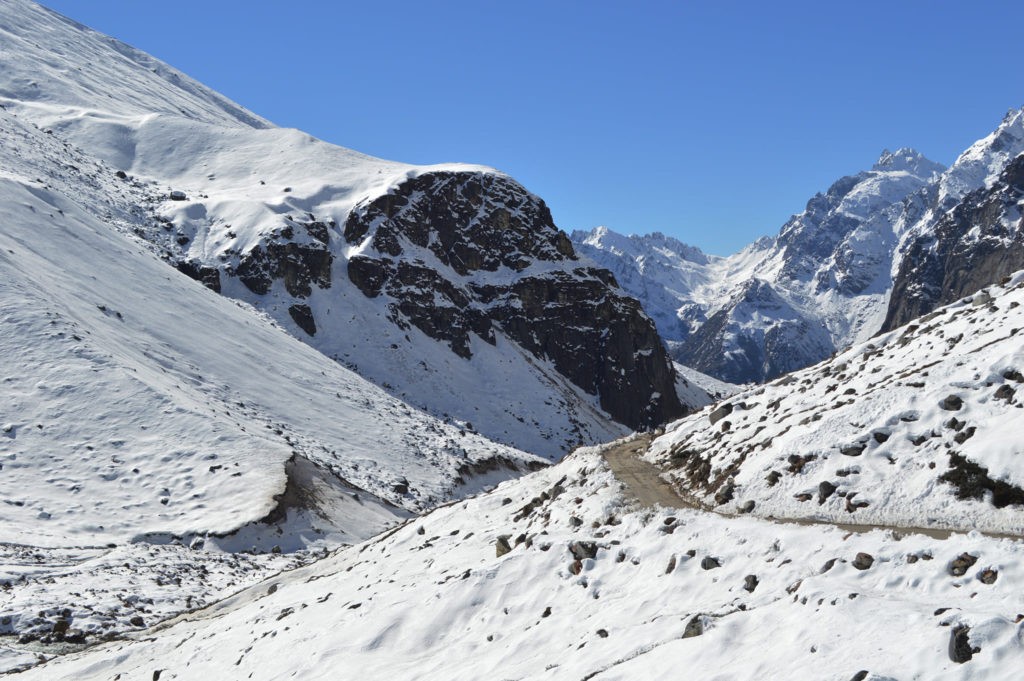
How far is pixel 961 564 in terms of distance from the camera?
1128 cm

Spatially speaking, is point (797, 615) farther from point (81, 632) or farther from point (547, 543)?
point (81, 632)

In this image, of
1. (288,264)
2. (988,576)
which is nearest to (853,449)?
(988,576)

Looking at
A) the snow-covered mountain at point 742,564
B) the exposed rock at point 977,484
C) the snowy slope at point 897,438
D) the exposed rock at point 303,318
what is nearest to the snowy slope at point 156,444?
the snow-covered mountain at point 742,564

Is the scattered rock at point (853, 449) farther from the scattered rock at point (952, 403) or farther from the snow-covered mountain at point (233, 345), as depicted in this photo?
the snow-covered mountain at point (233, 345)

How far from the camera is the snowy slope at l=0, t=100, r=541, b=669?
30.2 metres

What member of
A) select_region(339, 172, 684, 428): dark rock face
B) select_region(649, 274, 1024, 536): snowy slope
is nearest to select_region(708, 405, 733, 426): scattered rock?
select_region(649, 274, 1024, 536): snowy slope

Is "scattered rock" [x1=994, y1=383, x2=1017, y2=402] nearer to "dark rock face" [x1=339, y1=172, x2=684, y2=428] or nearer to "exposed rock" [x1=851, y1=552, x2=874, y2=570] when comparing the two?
"exposed rock" [x1=851, y1=552, x2=874, y2=570]

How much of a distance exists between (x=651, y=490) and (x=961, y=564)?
9.41 meters

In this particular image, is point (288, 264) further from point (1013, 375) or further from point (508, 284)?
point (1013, 375)

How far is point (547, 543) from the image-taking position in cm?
1727

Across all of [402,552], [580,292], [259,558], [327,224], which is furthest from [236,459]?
[580,292]

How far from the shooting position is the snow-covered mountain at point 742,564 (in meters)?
10.8

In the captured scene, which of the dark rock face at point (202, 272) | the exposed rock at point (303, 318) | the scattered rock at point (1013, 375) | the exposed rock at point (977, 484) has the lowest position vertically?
the exposed rock at point (977, 484)

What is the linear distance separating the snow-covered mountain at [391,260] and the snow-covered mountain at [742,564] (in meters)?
63.1
